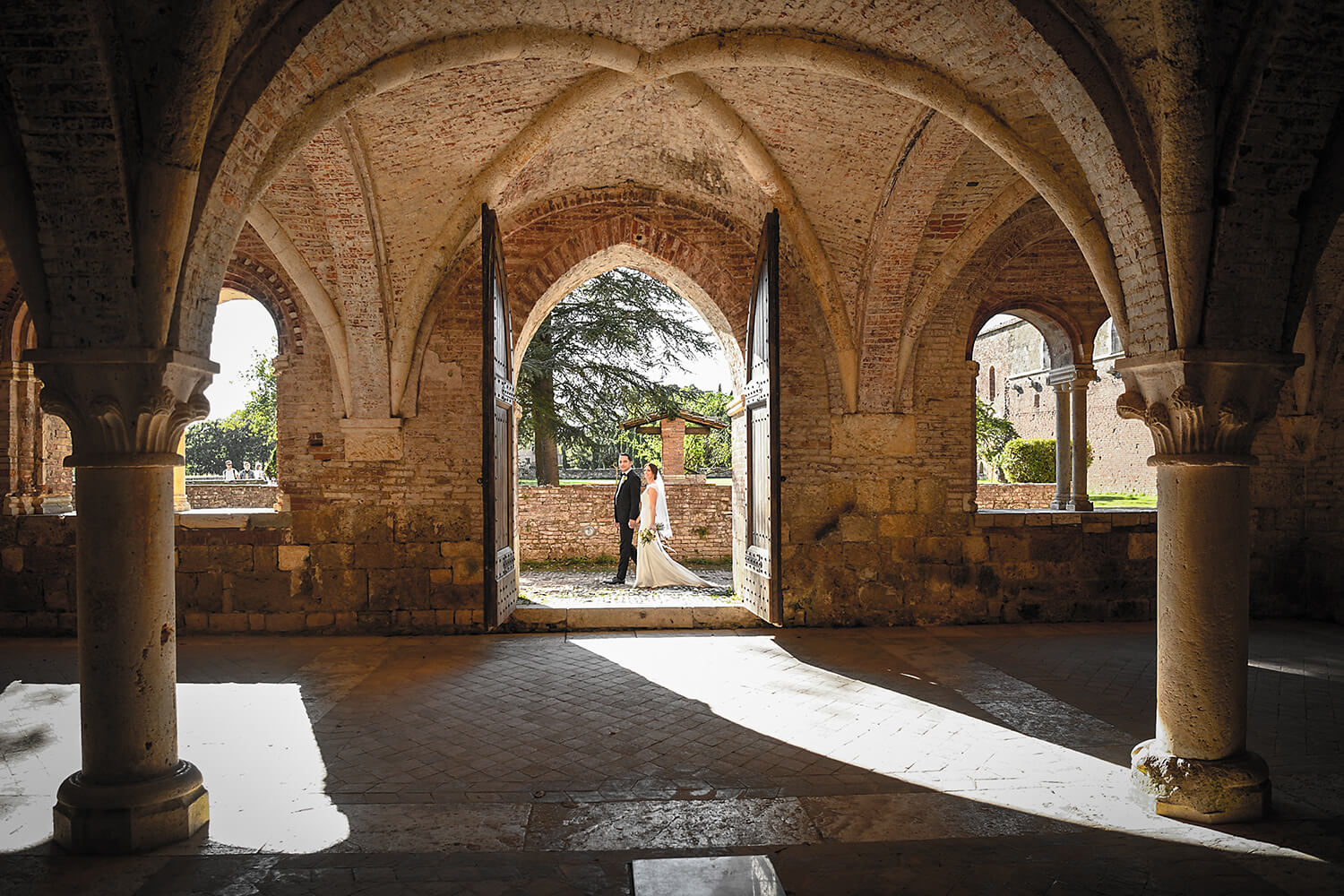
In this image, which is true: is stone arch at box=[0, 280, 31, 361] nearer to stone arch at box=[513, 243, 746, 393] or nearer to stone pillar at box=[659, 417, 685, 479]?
stone arch at box=[513, 243, 746, 393]

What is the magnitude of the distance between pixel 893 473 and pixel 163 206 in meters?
6.33

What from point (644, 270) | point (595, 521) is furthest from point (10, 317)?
point (595, 521)

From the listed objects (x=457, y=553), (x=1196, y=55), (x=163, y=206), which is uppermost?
(x=1196, y=55)

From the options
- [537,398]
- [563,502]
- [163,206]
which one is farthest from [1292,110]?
[537,398]

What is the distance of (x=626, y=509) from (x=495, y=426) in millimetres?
4180

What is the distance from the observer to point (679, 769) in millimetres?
4238

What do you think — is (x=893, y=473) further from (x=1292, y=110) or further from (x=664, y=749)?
(x=1292, y=110)

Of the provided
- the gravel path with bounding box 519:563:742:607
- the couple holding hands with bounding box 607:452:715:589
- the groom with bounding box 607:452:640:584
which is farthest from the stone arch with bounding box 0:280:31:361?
the groom with bounding box 607:452:640:584

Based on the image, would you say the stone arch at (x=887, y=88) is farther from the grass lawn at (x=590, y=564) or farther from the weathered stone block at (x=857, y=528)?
the grass lawn at (x=590, y=564)

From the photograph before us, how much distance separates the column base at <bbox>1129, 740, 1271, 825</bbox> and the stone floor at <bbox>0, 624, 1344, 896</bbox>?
10 centimetres

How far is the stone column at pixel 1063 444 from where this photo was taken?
10.7 meters

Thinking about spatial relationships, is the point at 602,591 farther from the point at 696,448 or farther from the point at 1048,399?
the point at 696,448

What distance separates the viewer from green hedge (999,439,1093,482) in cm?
1744

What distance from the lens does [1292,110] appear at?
134 inches
